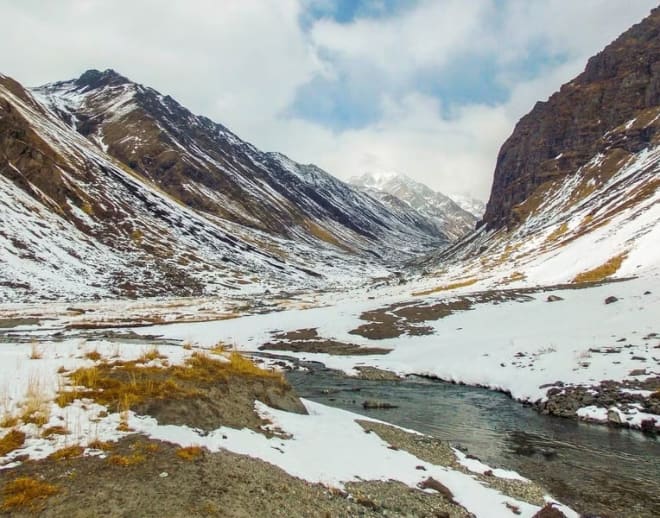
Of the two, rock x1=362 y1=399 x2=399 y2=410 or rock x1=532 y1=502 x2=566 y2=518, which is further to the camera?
rock x1=362 y1=399 x2=399 y2=410

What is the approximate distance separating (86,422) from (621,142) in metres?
216

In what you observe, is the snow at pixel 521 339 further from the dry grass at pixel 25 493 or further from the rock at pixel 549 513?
the dry grass at pixel 25 493

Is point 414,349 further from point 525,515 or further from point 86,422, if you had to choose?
point 86,422

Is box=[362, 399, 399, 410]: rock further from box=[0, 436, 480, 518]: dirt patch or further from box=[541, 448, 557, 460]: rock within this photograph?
box=[0, 436, 480, 518]: dirt patch

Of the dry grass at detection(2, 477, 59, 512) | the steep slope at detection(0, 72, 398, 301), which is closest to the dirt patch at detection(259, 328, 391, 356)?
the dry grass at detection(2, 477, 59, 512)

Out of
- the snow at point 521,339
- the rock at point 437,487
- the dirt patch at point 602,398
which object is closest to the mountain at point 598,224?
the snow at point 521,339

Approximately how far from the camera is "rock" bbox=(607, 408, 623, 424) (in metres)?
25.6

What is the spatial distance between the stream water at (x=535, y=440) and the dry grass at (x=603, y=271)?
53.2 m

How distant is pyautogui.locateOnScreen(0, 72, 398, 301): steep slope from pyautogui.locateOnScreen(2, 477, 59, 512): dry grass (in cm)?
9708

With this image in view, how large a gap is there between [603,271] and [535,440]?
66.2 metres

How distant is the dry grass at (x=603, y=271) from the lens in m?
77.6

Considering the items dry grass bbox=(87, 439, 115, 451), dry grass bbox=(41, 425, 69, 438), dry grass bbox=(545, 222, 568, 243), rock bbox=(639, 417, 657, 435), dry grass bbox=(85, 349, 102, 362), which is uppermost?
dry grass bbox=(545, 222, 568, 243)

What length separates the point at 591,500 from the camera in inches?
643

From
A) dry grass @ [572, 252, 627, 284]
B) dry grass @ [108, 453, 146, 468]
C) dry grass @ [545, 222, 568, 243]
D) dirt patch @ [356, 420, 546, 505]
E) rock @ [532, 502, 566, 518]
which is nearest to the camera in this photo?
dry grass @ [108, 453, 146, 468]
